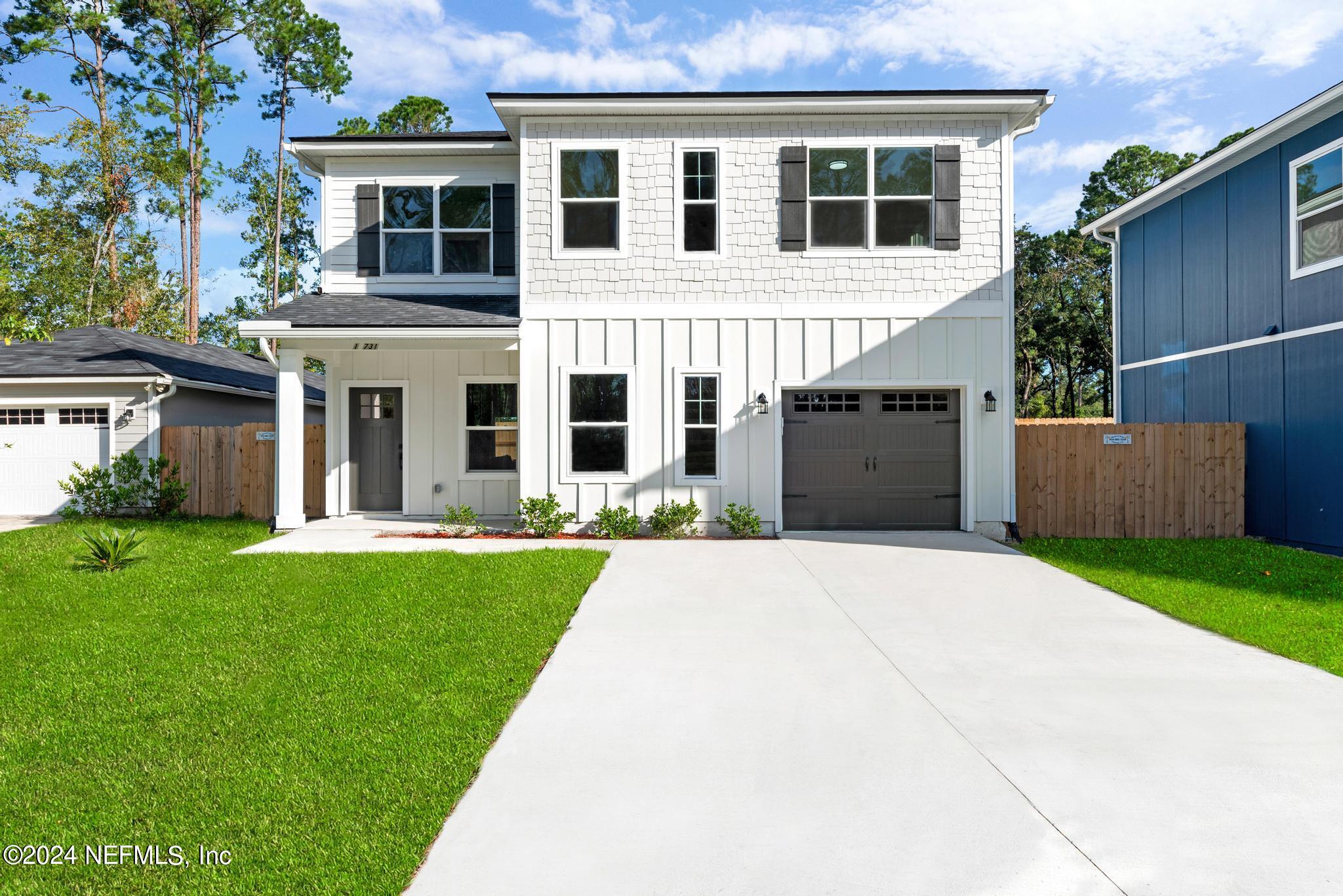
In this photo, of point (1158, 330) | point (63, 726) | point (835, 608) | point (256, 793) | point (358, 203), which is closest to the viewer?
point (256, 793)

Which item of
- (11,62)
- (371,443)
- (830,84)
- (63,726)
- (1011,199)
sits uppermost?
(11,62)

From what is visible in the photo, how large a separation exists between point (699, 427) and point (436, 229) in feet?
17.5

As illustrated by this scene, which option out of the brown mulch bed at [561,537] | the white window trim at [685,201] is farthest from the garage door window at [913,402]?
the white window trim at [685,201]

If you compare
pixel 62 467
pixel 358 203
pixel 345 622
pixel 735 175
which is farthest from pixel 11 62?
pixel 345 622

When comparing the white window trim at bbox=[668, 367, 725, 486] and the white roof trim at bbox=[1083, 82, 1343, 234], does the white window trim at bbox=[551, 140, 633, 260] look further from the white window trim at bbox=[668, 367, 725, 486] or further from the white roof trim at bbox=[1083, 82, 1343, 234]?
the white roof trim at bbox=[1083, 82, 1343, 234]

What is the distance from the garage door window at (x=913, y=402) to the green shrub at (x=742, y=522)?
2.43 metres

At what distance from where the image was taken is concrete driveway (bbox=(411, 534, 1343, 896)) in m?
2.59

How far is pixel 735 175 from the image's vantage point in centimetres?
991

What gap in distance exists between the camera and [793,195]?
32.3ft

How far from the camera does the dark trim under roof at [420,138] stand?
10.9m

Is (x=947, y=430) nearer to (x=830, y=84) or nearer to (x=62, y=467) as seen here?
(x=830, y=84)

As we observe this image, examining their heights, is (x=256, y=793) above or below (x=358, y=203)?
below

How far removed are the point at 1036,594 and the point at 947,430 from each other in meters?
3.67

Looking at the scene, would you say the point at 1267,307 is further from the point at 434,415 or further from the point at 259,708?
the point at 259,708
